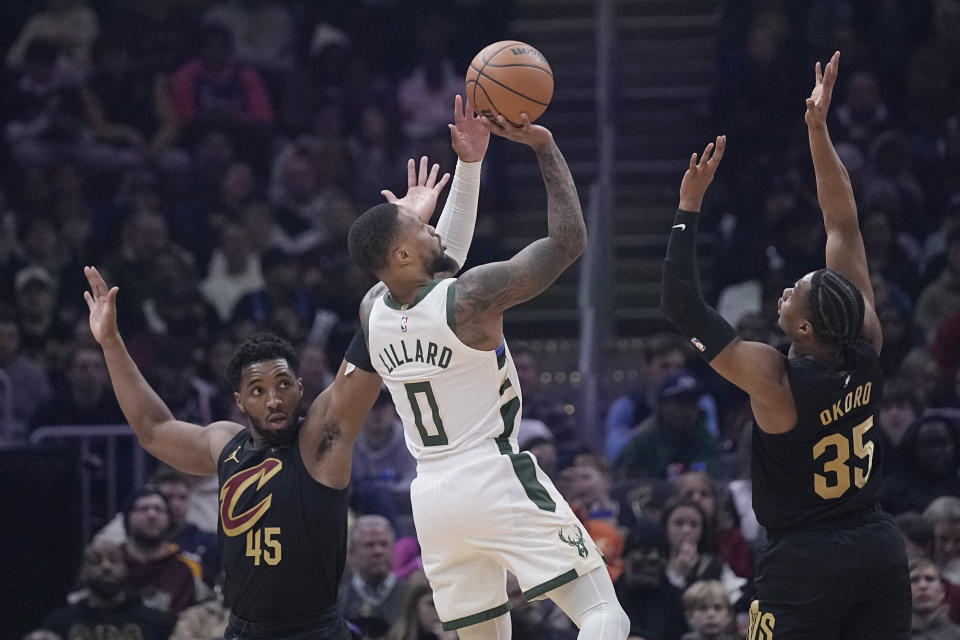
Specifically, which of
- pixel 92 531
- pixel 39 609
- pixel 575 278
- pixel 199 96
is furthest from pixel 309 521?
pixel 199 96

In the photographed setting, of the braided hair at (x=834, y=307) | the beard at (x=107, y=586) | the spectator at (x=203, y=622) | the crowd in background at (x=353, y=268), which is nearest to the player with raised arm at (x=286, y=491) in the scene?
the braided hair at (x=834, y=307)

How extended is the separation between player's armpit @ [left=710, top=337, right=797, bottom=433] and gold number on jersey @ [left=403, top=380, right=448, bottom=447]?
1035 mm

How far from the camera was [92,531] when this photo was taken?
1074 cm

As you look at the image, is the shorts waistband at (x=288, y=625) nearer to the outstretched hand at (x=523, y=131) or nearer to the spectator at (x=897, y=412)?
the outstretched hand at (x=523, y=131)

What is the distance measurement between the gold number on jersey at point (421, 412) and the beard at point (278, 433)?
518mm

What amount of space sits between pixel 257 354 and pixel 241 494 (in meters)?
0.54

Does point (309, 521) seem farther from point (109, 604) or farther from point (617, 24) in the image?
point (617, 24)

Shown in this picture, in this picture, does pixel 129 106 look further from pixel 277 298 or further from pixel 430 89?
pixel 277 298

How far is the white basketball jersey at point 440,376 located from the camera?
5758 millimetres

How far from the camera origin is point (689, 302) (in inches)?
221

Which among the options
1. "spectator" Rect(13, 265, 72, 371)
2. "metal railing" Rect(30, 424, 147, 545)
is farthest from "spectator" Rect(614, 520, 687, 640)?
"spectator" Rect(13, 265, 72, 371)

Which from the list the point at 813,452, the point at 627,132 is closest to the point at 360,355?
the point at 813,452

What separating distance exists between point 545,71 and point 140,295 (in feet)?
24.0

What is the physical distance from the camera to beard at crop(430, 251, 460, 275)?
5926mm
